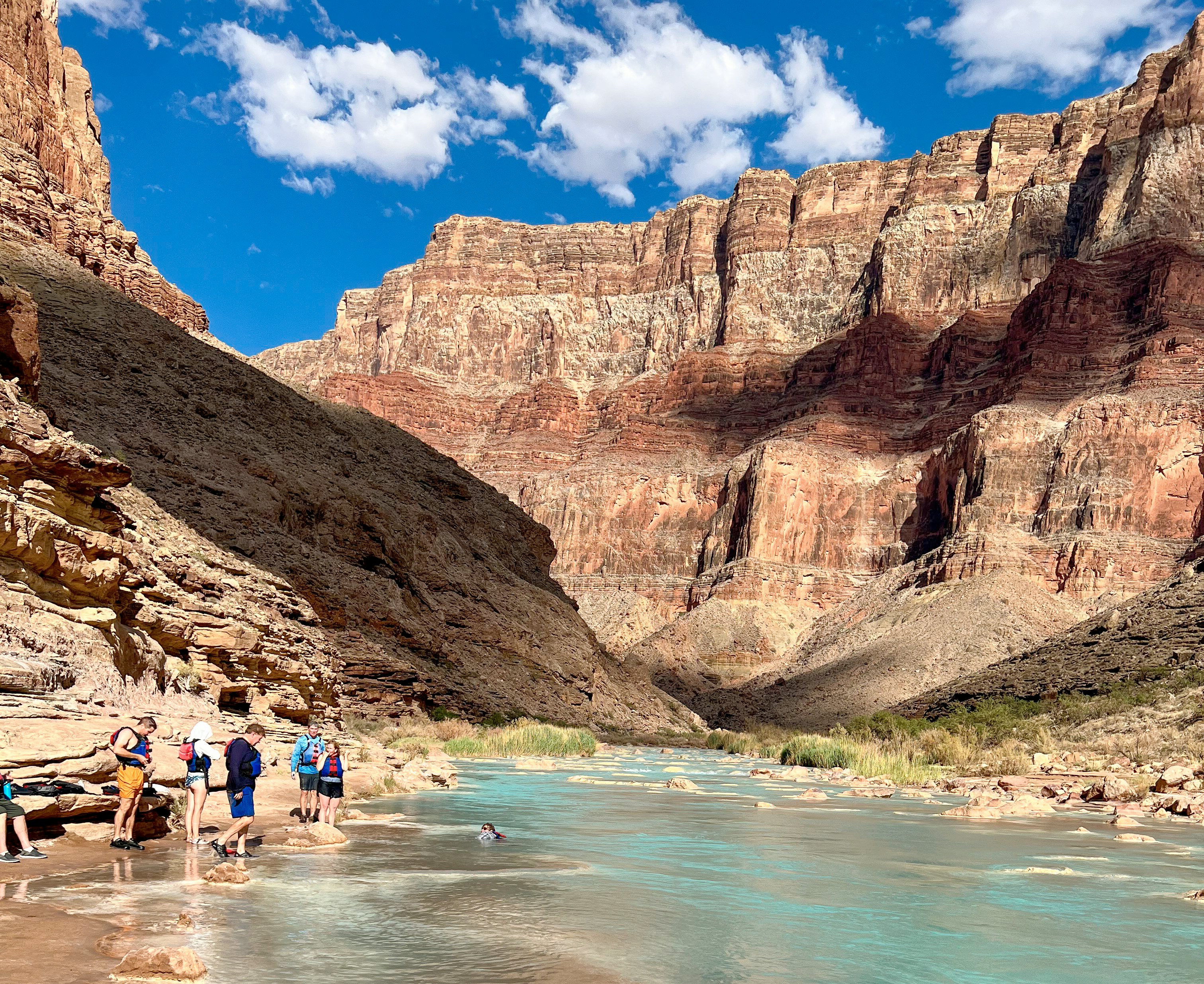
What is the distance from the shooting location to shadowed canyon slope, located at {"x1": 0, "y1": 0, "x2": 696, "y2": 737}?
18.7 m

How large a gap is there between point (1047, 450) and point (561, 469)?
231 ft

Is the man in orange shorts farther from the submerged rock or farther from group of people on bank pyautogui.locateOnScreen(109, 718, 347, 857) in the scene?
the submerged rock

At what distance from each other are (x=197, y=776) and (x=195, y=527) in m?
23.6

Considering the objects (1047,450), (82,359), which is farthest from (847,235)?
(82,359)

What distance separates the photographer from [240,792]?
1288 centimetres

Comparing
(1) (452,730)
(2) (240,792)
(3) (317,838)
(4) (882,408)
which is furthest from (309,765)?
(4) (882,408)

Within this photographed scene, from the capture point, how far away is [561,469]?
6220 inches

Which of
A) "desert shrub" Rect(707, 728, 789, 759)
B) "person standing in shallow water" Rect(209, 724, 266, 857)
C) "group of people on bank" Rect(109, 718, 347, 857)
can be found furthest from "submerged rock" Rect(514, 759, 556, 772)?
"person standing in shallow water" Rect(209, 724, 266, 857)

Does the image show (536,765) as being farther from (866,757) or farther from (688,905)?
(688,905)

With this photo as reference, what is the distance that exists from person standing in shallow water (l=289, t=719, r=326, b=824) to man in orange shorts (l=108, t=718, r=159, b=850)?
9.09ft

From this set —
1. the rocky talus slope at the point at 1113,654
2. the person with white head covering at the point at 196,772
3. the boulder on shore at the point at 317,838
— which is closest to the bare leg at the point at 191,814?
the person with white head covering at the point at 196,772

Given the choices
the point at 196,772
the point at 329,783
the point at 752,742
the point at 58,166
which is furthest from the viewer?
the point at 58,166

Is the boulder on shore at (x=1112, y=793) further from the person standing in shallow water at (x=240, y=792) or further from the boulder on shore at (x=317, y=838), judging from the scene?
the person standing in shallow water at (x=240, y=792)

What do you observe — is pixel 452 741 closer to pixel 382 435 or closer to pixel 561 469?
pixel 382 435
